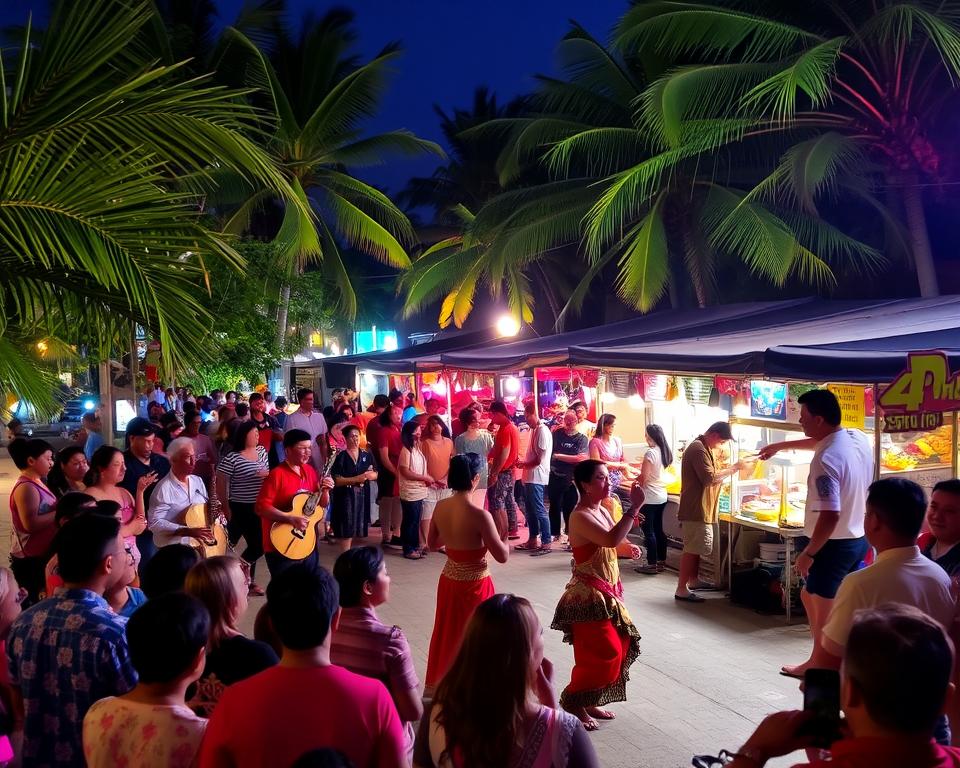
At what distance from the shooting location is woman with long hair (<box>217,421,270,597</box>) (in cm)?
897

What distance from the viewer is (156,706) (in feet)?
9.36

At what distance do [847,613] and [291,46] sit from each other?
23308mm

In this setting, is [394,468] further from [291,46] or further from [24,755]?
[291,46]

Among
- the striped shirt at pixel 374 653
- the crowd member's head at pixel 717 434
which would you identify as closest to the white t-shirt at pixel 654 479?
the crowd member's head at pixel 717 434

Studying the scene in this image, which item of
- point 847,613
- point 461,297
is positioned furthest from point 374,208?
point 847,613

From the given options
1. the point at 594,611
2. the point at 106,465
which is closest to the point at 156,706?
the point at 594,611

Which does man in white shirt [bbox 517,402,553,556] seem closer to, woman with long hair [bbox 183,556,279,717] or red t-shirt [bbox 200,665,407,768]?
woman with long hair [bbox 183,556,279,717]

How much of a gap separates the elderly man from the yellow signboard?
5.64 m

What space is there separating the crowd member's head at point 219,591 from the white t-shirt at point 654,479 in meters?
6.97

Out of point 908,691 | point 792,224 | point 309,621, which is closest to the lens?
point 908,691

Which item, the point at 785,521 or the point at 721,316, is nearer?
the point at 785,521

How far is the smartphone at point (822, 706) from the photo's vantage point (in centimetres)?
216

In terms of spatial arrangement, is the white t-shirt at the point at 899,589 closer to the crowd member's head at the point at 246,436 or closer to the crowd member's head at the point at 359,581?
the crowd member's head at the point at 359,581

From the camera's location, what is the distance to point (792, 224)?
1622 centimetres
